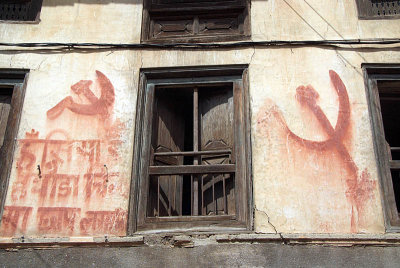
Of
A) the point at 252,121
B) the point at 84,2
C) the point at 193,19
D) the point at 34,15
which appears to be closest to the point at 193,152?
the point at 252,121

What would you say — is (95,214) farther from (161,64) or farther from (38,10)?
(38,10)

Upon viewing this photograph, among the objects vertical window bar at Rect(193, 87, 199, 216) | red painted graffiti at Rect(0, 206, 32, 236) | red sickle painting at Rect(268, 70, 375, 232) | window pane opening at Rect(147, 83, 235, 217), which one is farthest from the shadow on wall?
red painted graffiti at Rect(0, 206, 32, 236)

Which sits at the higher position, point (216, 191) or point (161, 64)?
point (161, 64)

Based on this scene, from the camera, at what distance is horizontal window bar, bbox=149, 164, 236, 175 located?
579 centimetres

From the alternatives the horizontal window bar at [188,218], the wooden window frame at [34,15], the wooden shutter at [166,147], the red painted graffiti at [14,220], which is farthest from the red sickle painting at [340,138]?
the wooden window frame at [34,15]

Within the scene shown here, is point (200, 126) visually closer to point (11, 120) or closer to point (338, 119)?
point (338, 119)

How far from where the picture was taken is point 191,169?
583cm

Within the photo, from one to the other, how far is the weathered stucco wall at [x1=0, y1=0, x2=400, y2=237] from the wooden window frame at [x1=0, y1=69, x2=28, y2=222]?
0.08 meters

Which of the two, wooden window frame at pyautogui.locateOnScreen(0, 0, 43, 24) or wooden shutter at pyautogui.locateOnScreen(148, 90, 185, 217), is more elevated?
wooden window frame at pyautogui.locateOnScreen(0, 0, 43, 24)

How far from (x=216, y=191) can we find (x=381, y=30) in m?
3.09

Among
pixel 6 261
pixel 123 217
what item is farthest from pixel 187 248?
pixel 6 261

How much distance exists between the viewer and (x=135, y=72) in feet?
20.8

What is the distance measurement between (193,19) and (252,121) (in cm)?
194

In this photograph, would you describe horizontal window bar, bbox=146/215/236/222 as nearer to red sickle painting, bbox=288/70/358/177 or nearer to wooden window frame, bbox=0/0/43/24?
red sickle painting, bbox=288/70/358/177
